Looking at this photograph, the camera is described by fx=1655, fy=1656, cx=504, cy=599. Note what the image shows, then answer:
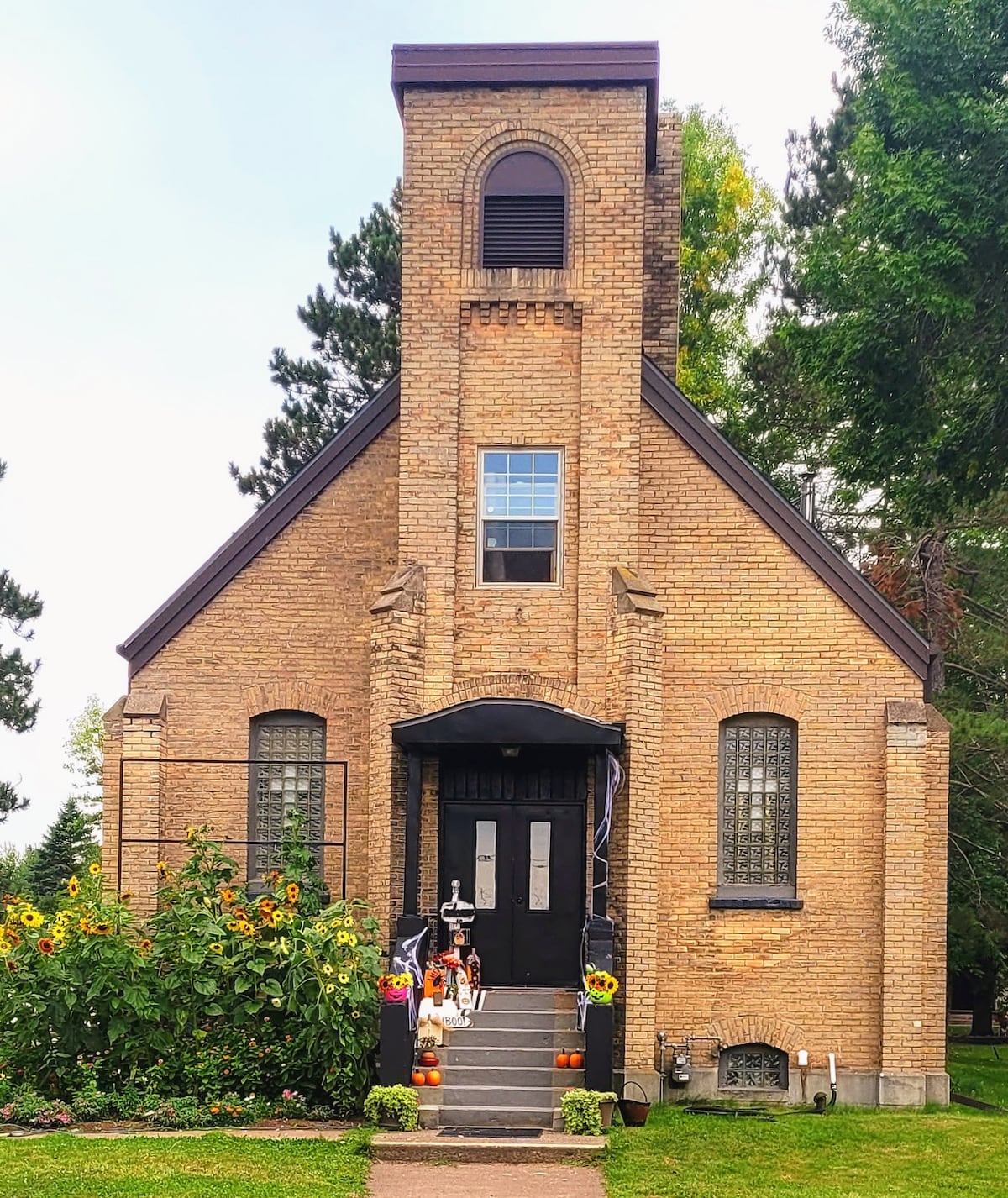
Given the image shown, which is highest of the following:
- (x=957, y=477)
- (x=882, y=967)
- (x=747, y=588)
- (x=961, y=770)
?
(x=957, y=477)

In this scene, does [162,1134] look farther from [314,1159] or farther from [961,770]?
[961,770]

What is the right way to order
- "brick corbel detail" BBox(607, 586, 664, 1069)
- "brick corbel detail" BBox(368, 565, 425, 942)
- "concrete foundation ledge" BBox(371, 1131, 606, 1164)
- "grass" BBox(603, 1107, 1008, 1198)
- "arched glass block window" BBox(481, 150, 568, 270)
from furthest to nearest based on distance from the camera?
"arched glass block window" BBox(481, 150, 568, 270)
"brick corbel detail" BBox(368, 565, 425, 942)
"brick corbel detail" BBox(607, 586, 664, 1069)
"concrete foundation ledge" BBox(371, 1131, 606, 1164)
"grass" BBox(603, 1107, 1008, 1198)

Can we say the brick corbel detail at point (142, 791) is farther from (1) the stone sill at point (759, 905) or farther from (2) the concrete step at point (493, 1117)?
(1) the stone sill at point (759, 905)

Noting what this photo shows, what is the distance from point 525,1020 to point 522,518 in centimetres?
556

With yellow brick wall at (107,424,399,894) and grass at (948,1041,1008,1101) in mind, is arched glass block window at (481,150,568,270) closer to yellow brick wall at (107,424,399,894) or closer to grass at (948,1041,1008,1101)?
yellow brick wall at (107,424,399,894)

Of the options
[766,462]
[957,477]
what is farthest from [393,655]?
[766,462]

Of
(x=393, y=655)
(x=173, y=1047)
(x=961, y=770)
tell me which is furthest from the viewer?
(x=961, y=770)

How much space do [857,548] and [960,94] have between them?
1661 cm

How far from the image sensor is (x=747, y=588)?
19.2 metres

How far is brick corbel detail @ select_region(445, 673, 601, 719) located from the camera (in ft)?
60.2

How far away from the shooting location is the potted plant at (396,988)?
16141 mm

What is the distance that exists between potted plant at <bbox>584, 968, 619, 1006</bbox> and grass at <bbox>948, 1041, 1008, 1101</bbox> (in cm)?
419

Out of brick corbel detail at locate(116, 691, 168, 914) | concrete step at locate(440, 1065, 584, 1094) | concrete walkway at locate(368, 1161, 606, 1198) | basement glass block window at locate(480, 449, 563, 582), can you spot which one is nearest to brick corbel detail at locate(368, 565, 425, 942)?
basement glass block window at locate(480, 449, 563, 582)

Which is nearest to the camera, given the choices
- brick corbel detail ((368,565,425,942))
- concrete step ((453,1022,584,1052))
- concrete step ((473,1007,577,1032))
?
concrete step ((453,1022,584,1052))
